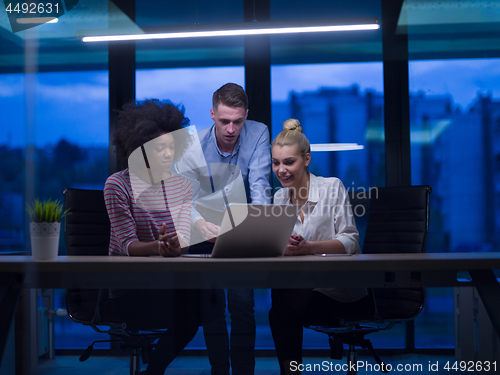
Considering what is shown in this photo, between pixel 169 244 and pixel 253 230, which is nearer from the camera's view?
pixel 253 230

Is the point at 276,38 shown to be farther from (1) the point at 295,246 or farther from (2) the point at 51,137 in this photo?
(1) the point at 295,246

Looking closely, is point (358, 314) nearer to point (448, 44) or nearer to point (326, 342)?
point (326, 342)

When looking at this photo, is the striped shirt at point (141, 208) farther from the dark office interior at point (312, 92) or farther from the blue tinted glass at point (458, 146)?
the blue tinted glass at point (458, 146)

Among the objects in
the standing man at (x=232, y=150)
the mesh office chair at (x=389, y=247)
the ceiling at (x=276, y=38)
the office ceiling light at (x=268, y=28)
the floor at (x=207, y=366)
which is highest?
the ceiling at (x=276, y=38)

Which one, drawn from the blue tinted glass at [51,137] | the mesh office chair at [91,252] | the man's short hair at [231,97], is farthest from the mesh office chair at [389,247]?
the blue tinted glass at [51,137]

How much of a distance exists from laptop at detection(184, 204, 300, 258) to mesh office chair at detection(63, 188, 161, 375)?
53 centimetres

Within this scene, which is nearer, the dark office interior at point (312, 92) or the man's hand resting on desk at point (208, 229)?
the man's hand resting on desk at point (208, 229)

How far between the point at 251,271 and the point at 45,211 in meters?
0.68

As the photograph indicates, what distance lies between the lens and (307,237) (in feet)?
5.89

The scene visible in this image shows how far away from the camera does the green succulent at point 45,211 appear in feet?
4.33

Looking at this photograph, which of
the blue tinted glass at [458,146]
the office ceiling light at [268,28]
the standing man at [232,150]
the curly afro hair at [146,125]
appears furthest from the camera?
the blue tinted glass at [458,146]

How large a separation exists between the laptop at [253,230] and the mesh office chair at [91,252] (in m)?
0.53

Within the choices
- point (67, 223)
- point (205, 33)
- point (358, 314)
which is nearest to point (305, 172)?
point (358, 314)

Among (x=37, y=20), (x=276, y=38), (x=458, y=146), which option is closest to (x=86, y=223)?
(x=276, y=38)
